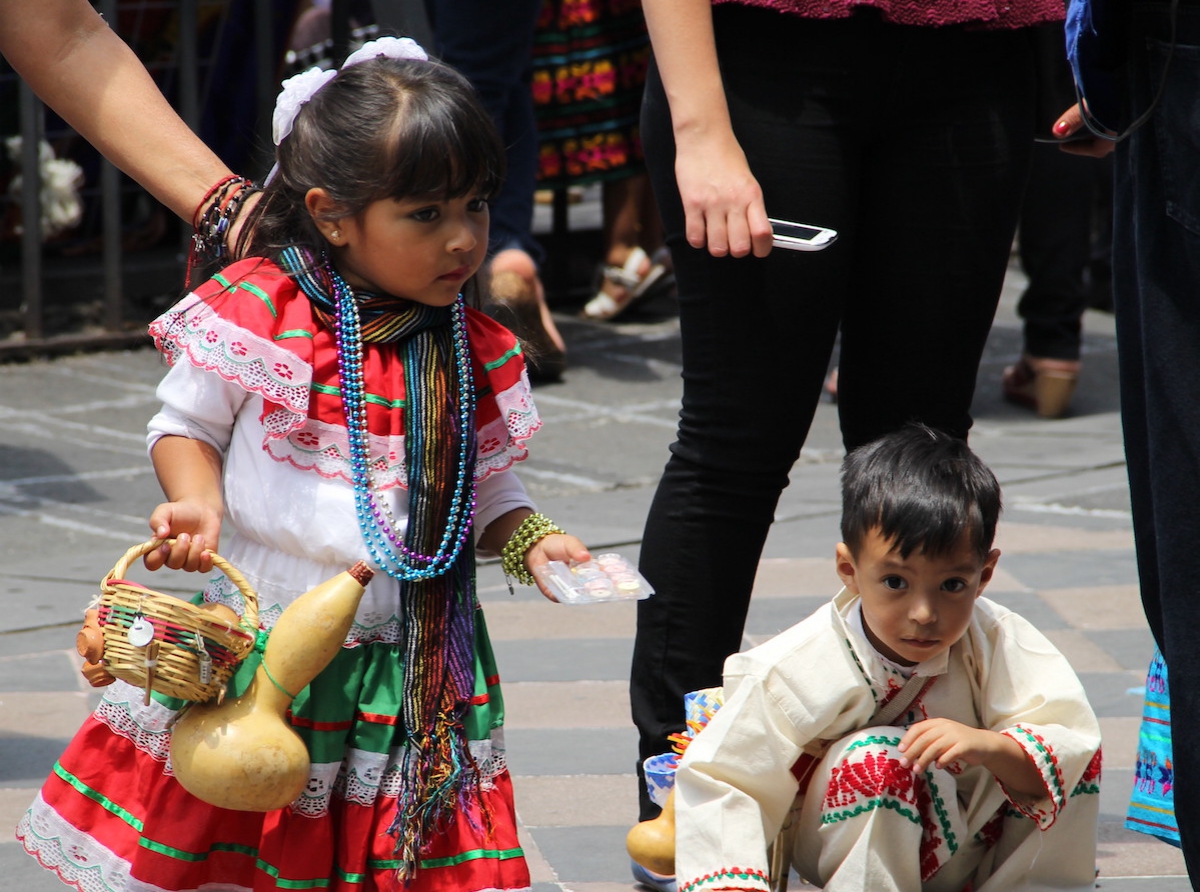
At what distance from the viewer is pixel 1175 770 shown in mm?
1893

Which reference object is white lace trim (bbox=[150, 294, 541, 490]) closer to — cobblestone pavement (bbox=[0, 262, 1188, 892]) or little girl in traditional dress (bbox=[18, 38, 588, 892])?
little girl in traditional dress (bbox=[18, 38, 588, 892])

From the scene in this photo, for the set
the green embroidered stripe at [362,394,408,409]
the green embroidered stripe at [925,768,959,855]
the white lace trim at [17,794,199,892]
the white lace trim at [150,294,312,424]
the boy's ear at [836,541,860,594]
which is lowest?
the white lace trim at [17,794,199,892]

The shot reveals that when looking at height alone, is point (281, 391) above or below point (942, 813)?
above

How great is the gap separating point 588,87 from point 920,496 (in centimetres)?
436

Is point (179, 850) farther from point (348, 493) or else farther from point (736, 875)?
point (736, 875)

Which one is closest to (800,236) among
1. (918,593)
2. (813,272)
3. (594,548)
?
(813,272)

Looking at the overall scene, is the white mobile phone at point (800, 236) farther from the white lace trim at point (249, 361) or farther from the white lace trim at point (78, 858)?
the white lace trim at point (78, 858)

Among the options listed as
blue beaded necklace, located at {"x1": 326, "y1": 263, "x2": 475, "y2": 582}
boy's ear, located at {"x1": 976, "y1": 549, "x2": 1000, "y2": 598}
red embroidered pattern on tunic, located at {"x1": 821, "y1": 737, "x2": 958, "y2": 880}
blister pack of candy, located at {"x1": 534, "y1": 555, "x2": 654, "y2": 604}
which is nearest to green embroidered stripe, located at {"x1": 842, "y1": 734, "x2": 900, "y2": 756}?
red embroidered pattern on tunic, located at {"x1": 821, "y1": 737, "x2": 958, "y2": 880}

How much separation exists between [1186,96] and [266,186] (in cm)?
105

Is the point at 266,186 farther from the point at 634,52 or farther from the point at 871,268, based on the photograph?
the point at 634,52

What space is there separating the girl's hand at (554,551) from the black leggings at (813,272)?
0.30 m

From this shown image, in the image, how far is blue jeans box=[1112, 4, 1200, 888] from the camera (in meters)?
1.82

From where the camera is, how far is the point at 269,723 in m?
1.78

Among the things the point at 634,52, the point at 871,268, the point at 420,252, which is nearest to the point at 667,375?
the point at 634,52
